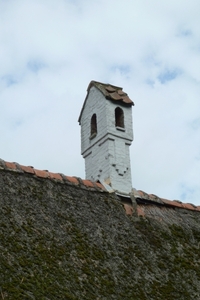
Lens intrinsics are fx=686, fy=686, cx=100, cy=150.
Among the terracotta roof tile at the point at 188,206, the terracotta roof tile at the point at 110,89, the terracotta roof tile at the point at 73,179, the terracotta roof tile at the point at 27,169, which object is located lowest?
the terracotta roof tile at the point at 27,169

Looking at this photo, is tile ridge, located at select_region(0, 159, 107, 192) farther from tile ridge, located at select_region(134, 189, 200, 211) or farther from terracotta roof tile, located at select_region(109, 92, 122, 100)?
terracotta roof tile, located at select_region(109, 92, 122, 100)

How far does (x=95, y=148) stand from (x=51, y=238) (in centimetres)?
370

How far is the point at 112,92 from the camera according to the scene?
1391 centimetres

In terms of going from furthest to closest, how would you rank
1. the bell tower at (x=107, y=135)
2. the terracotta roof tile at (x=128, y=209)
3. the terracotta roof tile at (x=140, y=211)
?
the bell tower at (x=107, y=135), the terracotta roof tile at (x=140, y=211), the terracotta roof tile at (x=128, y=209)

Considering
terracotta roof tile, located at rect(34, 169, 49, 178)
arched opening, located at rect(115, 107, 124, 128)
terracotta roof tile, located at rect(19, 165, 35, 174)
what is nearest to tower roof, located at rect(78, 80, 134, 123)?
arched opening, located at rect(115, 107, 124, 128)

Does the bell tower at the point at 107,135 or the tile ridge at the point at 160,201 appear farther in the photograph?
the bell tower at the point at 107,135

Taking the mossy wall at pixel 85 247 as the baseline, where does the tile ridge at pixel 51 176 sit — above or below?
above

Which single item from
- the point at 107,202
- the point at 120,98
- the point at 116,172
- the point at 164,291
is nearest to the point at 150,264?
the point at 164,291

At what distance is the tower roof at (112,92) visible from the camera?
1374 centimetres

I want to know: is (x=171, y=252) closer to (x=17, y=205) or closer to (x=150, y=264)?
(x=150, y=264)

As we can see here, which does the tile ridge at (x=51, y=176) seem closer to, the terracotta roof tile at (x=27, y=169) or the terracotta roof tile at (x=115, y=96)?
the terracotta roof tile at (x=27, y=169)

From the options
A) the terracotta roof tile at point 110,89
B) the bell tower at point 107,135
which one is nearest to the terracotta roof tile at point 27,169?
the bell tower at point 107,135

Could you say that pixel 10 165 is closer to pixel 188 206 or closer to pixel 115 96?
pixel 115 96

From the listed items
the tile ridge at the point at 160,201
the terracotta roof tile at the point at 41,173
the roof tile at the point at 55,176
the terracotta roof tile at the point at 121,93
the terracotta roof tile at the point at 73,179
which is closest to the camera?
the terracotta roof tile at the point at 41,173
